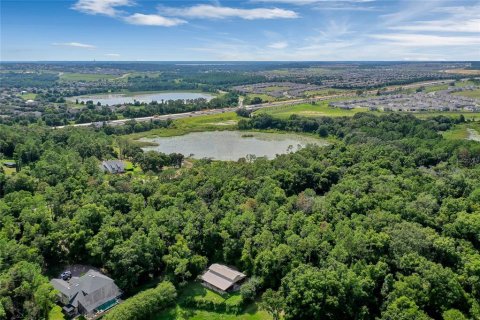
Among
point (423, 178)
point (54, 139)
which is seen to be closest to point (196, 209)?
point (423, 178)

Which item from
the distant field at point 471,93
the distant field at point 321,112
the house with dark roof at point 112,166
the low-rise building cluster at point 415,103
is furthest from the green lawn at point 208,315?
the distant field at point 471,93

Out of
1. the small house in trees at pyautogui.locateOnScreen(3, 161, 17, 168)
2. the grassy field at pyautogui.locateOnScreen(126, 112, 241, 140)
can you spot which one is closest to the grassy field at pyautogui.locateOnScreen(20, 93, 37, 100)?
the grassy field at pyautogui.locateOnScreen(126, 112, 241, 140)

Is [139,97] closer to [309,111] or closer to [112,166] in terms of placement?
[309,111]

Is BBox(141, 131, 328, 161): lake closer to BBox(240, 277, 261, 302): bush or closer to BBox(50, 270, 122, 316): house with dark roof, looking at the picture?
BBox(240, 277, 261, 302): bush

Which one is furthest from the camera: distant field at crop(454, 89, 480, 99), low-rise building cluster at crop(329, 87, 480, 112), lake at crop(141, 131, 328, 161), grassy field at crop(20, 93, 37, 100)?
grassy field at crop(20, 93, 37, 100)

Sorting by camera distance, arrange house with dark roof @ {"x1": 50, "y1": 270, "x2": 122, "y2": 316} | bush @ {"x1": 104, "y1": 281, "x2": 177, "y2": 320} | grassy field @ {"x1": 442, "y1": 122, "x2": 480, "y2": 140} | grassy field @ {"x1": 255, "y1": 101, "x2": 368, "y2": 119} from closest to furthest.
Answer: bush @ {"x1": 104, "y1": 281, "x2": 177, "y2": 320} → house with dark roof @ {"x1": 50, "y1": 270, "x2": 122, "y2": 316} → grassy field @ {"x1": 442, "y1": 122, "x2": 480, "y2": 140} → grassy field @ {"x1": 255, "y1": 101, "x2": 368, "y2": 119}

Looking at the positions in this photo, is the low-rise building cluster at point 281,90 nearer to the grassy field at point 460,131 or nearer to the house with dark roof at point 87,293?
the grassy field at point 460,131
